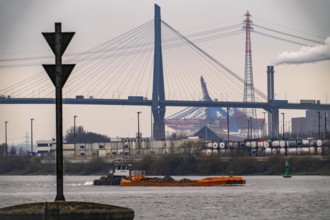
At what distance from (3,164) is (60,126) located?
140 m

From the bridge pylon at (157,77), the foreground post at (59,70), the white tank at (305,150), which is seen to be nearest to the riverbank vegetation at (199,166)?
the white tank at (305,150)

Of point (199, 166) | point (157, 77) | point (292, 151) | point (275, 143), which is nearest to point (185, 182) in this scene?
point (199, 166)

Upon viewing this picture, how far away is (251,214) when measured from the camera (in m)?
53.2

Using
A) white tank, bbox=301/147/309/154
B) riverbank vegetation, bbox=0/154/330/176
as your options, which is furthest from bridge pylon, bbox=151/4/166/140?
white tank, bbox=301/147/309/154

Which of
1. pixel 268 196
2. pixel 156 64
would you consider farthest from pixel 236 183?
pixel 156 64

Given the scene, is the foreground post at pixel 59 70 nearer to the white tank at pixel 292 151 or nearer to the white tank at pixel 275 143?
the white tank at pixel 292 151

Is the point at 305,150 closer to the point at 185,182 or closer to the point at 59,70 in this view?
the point at 185,182

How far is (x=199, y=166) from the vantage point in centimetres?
13812

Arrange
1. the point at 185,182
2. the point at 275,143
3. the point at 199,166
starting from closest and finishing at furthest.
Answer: the point at 185,182 < the point at 199,166 < the point at 275,143

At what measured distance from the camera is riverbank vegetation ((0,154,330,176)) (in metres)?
129

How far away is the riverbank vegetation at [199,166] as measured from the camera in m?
129

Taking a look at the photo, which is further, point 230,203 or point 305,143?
point 305,143

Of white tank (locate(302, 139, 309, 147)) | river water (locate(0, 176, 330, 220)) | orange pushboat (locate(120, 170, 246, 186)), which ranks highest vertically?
white tank (locate(302, 139, 309, 147))

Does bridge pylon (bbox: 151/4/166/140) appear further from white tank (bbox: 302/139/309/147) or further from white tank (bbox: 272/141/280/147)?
white tank (bbox: 302/139/309/147)
